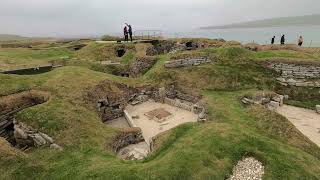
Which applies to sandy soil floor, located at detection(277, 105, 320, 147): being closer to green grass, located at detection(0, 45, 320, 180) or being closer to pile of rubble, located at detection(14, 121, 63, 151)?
green grass, located at detection(0, 45, 320, 180)

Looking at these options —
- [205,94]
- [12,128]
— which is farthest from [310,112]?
[12,128]

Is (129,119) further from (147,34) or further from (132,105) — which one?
(147,34)

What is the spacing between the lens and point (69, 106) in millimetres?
20312

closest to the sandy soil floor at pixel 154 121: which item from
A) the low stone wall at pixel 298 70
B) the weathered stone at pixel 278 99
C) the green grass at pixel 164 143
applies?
the green grass at pixel 164 143

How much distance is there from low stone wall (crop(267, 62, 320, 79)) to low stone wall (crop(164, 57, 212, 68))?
7026 mm

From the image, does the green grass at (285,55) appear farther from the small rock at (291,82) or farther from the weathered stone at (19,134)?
the weathered stone at (19,134)

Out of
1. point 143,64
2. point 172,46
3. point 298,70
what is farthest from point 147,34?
point 298,70

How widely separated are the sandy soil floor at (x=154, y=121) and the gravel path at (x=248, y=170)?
7154 mm

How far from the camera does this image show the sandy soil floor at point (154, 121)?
2152cm

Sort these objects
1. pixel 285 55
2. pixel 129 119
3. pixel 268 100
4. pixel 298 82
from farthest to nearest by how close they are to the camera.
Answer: pixel 285 55, pixel 298 82, pixel 268 100, pixel 129 119

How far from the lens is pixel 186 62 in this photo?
30141 mm

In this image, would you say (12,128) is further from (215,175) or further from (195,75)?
(195,75)

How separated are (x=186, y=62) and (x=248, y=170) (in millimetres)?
17026

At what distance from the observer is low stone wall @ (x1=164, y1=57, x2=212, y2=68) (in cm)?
2952
